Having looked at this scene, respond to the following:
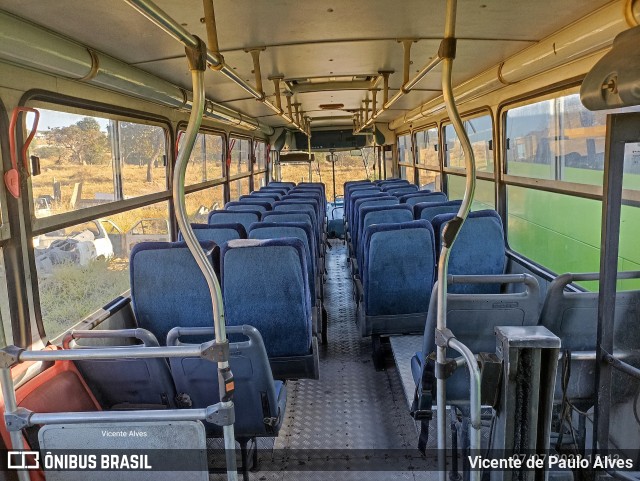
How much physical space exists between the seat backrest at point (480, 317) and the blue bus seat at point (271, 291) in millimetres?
850

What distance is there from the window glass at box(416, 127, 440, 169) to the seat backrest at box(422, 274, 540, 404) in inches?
239

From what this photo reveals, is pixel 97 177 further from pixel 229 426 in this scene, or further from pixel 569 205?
pixel 569 205

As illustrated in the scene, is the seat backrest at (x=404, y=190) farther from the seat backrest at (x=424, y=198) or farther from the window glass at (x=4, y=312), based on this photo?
the window glass at (x=4, y=312)

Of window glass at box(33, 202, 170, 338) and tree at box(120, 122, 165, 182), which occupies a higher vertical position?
tree at box(120, 122, 165, 182)

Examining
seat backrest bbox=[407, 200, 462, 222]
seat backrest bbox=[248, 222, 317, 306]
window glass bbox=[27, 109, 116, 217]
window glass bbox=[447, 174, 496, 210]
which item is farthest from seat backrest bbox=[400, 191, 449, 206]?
window glass bbox=[27, 109, 116, 217]

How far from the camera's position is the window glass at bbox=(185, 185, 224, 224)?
6000 millimetres

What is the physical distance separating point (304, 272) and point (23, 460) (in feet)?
5.43

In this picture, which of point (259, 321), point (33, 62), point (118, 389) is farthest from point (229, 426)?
point (33, 62)

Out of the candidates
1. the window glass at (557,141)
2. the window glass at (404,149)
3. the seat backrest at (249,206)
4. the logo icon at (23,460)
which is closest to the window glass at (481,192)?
the window glass at (557,141)

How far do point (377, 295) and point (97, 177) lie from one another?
2079 mm

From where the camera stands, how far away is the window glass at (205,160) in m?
6.09

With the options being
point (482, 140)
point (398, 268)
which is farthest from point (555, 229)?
point (398, 268)

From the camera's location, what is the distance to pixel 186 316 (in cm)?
294

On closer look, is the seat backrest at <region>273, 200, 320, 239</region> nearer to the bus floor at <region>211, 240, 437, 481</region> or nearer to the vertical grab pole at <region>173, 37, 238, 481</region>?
the bus floor at <region>211, 240, 437, 481</region>
